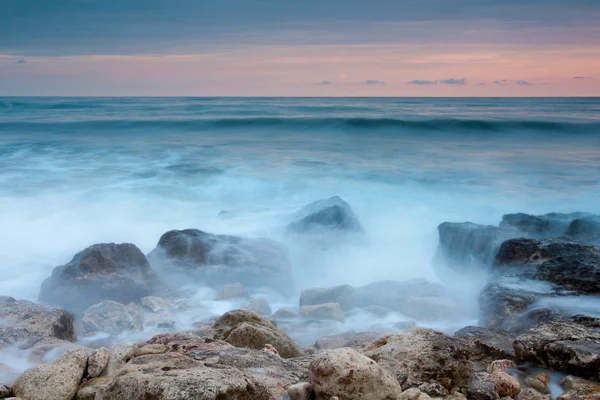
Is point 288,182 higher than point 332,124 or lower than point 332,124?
lower

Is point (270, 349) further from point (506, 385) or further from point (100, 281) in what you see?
point (100, 281)

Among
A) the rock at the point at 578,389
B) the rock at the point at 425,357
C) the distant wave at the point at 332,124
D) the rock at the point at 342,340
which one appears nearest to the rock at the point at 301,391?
the rock at the point at 425,357

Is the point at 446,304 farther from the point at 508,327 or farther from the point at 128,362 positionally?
the point at 128,362

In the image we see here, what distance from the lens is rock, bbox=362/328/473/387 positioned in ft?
13.7

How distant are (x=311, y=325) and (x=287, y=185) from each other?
11178 millimetres

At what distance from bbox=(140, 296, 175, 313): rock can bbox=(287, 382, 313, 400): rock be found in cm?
507

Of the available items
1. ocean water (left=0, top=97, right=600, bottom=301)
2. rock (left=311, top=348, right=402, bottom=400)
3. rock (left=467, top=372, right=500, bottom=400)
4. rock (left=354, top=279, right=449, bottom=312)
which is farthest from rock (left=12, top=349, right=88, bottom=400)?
ocean water (left=0, top=97, right=600, bottom=301)

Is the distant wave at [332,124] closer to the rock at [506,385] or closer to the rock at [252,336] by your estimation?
the rock at [252,336]

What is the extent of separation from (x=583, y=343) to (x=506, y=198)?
12780 millimetres

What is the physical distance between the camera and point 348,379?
3.51 meters

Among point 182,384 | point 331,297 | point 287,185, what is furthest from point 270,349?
point 287,185

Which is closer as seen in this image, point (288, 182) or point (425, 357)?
point (425, 357)

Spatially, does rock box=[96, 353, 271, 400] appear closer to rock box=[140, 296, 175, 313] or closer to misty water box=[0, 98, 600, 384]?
misty water box=[0, 98, 600, 384]

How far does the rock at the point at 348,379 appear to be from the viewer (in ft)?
11.5
